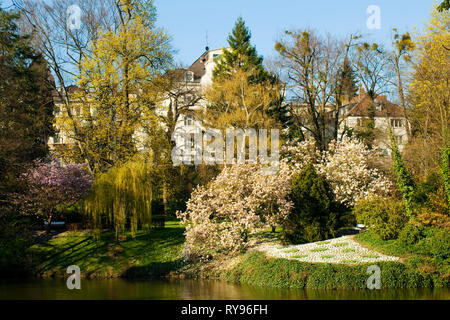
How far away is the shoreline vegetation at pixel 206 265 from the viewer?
809 inches

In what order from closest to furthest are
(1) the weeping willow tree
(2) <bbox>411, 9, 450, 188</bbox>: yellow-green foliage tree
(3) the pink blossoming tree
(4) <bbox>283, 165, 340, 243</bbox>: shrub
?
(4) <bbox>283, 165, 340, 243</bbox>: shrub, (1) the weeping willow tree, (3) the pink blossoming tree, (2) <bbox>411, 9, 450, 188</bbox>: yellow-green foliage tree

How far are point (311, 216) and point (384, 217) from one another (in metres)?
3.78

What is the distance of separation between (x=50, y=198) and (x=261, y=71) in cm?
2474

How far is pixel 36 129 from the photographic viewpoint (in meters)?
38.2

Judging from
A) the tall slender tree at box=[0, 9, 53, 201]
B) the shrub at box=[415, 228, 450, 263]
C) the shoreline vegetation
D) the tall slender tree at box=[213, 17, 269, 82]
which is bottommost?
the shoreline vegetation

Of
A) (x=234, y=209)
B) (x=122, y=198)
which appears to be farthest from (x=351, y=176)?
(x=122, y=198)

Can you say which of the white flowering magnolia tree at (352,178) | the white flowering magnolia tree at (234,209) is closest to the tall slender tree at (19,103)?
the white flowering magnolia tree at (234,209)

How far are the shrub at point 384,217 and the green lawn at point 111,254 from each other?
10282mm

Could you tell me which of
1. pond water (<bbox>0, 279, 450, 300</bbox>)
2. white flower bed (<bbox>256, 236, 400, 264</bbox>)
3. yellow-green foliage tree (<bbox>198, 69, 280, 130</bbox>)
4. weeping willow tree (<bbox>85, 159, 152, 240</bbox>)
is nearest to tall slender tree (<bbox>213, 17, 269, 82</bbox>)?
yellow-green foliage tree (<bbox>198, 69, 280, 130</bbox>)

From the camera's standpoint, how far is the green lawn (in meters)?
26.9

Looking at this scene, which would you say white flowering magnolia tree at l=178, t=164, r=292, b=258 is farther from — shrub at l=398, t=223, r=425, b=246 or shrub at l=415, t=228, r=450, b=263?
shrub at l=415, t=228, r=450, b=263

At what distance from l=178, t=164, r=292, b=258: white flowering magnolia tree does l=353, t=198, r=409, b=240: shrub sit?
4.14 metres

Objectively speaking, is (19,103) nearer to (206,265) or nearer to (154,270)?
(154,270)

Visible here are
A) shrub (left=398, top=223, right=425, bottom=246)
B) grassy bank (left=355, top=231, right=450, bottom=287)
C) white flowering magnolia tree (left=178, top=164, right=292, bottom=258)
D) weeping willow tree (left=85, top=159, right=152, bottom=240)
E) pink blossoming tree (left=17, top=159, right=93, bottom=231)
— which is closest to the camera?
grassy bank (left=355, top=231, right=450, bottom=287)
